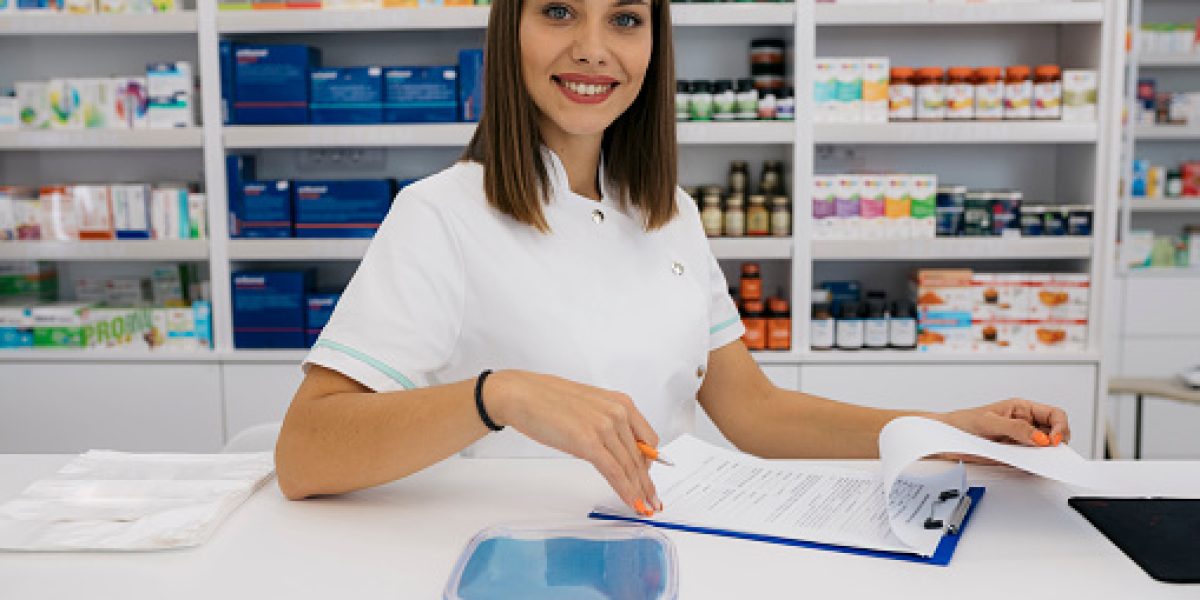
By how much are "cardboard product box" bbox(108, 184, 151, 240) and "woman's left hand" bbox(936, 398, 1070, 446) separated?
10.1 feet

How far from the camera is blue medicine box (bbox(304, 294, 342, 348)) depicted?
12.1 ft

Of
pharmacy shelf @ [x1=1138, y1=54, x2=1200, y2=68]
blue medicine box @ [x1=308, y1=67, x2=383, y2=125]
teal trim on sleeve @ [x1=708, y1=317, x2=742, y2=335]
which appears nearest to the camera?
teal trim on sleeve @ [x1=708, y1=317, x2=742, y2=335]

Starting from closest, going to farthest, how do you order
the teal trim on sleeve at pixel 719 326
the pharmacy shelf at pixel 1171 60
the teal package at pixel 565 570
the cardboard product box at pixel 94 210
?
the teal package at pixel 565 570
the teal trim on sleeve at pixel 719 326
the cardboard product box at pixel 94 210
the pharmacy shelf at pixel 1171 60

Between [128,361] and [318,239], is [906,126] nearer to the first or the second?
[318,239]

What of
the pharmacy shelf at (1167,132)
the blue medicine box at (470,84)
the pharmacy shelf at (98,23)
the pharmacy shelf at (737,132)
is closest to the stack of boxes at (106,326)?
the pharmacy shelf at (98,23)

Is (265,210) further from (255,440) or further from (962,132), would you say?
(962,132)

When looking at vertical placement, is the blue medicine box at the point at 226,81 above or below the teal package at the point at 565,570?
above

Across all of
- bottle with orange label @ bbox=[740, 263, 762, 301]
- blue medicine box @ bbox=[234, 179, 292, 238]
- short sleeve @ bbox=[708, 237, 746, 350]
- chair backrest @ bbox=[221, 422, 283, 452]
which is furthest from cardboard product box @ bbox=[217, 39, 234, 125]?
short sleeve @ bbox=[708, 237, 746, 350]

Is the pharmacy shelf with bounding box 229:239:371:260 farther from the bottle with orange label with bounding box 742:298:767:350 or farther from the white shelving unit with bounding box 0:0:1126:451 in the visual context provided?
the bottle with orange label with bounding box 742:298:767:350

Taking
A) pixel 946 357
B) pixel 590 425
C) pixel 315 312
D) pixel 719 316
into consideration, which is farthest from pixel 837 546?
pixel 315 312

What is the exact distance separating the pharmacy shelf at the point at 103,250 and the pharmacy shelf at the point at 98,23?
0.72 m

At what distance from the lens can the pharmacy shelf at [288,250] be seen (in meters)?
3.66

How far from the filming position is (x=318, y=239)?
3.68 m

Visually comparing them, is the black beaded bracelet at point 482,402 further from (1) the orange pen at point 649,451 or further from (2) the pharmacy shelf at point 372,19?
(2) the pharmacy shelf at point 372,19
